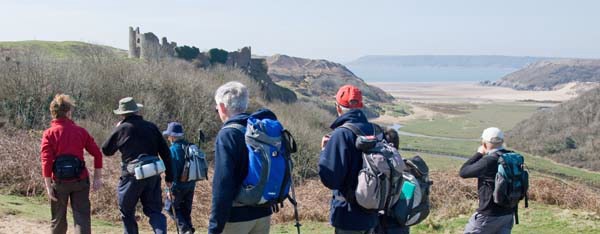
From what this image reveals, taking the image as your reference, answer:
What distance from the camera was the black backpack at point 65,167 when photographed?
658 centimetres

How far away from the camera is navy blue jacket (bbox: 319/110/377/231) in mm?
5234

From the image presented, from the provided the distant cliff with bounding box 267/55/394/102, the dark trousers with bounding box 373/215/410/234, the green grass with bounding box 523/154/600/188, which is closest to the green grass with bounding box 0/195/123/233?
the dark trousers with bounding box 373/215/410/234

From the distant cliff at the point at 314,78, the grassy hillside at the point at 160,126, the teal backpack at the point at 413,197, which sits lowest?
the distant cliff at the point at 314,78

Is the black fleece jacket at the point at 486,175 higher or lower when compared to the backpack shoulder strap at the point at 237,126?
lower

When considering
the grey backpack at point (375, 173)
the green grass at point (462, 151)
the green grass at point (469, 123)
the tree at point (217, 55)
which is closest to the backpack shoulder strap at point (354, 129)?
the grey backpack at point (375, 173)

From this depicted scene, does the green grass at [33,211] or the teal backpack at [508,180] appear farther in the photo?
the green grass at [33,211]

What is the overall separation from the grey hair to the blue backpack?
0.51 feet

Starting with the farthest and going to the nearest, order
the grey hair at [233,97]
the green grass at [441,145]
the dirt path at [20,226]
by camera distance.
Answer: the green grass at [441,145], the dirt path at [20,226], the grey hair at [233,97]

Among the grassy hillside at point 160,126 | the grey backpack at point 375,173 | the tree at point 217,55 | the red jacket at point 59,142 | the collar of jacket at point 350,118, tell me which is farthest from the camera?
the tree at point 217,55

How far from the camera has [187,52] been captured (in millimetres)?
65625

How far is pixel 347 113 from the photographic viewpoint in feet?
18.2

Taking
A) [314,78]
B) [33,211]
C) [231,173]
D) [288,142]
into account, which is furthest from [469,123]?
[231,173]

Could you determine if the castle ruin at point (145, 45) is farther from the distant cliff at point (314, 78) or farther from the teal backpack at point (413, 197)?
the teal backpack at point (413, 197)

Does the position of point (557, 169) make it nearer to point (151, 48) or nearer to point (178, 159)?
point (151, 48)
